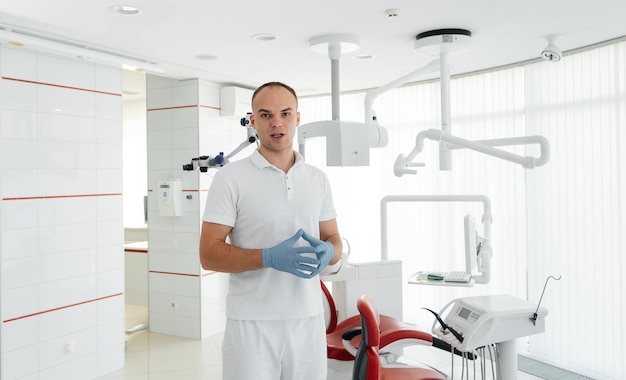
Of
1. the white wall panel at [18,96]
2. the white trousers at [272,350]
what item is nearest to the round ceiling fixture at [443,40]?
the white trousers at [272,350]

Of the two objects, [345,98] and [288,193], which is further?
[345,98]

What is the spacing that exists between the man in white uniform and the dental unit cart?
992mm

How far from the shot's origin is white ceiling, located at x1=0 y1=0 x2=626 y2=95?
2.78m

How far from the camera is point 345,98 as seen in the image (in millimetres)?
5738

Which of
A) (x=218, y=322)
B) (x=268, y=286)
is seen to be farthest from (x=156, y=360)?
(x=268, y=286)

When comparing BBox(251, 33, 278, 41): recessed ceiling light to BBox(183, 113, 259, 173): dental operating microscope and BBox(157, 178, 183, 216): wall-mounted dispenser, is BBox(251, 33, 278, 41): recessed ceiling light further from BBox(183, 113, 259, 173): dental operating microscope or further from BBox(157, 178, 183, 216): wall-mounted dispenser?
BBox(157, 178, 183, 216): wall-mounted dispenser

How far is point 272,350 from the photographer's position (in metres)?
1.60

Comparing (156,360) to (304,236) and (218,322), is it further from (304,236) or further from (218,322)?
(304,236)

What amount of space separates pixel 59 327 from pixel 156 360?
904 millimetres

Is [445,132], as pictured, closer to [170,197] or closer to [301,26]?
[301,26]

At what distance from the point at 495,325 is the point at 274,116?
1468 mm

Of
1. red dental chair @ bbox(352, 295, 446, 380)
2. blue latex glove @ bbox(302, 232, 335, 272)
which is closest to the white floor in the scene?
red dental chair @ bbox(352, 295, 446, 380)

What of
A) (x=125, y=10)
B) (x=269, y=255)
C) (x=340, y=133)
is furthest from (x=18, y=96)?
(x=269, y=255)

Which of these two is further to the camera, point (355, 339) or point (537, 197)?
point (537, 197)
